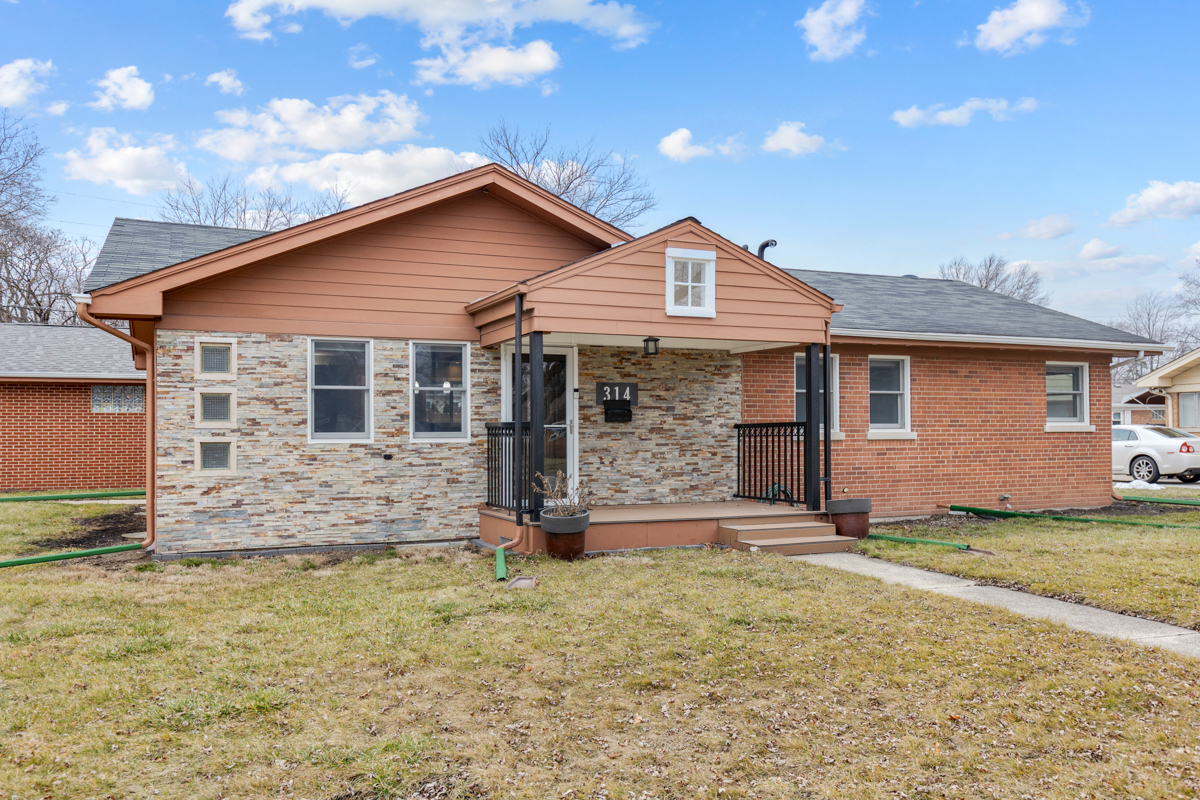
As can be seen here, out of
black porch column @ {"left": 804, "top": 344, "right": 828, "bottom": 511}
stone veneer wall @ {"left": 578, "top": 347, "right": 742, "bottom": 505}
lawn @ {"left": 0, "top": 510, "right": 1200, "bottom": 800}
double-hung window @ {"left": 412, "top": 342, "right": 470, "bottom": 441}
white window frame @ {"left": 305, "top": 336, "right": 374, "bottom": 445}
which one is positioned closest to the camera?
lawn @ {"left": 0, "top": 510, "right": 1200, "bottom": 800}

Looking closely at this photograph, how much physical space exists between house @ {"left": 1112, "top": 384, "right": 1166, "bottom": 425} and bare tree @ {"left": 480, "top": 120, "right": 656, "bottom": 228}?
942 inches

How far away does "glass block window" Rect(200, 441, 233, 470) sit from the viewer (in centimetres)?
830

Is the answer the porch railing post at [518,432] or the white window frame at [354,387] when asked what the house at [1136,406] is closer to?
the porch railing post at [518,432]

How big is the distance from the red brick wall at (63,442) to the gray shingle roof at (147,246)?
759cm

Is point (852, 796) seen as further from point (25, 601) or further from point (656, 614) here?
point (25, 601)

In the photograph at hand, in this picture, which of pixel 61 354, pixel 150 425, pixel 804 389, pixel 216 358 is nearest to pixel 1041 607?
pixel 804 389

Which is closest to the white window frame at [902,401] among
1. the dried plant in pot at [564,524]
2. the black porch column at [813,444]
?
the black porch column at [813,444]

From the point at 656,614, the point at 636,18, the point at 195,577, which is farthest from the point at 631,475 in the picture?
the point at 636,18

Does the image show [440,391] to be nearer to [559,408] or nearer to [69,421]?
[559,408]

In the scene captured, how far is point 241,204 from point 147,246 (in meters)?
20.5

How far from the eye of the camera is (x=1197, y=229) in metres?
37.9

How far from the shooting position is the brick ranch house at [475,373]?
8.19m

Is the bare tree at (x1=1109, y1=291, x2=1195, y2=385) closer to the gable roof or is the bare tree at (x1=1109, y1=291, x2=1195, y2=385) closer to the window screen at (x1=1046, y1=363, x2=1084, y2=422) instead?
the window screen at (x1=1046, y1=363, x2=1084, y2=422)

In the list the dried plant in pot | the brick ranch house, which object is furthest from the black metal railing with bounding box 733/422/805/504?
the dried plant in pot
